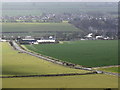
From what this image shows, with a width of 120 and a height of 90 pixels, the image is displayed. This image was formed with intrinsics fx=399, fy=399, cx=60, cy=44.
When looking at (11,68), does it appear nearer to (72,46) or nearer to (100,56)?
(100,56)

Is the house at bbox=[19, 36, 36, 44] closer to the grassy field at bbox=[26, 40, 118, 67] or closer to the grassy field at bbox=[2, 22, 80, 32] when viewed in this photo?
the grassy field at bbox=[26, 40, 118, 67]

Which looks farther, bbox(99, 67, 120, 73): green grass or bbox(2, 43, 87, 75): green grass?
bbox(99, 67, 120, 73): green grass

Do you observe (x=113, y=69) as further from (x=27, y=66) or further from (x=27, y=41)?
(x=27, y=41)

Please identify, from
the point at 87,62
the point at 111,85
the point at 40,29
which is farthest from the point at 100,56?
the point at 40,29

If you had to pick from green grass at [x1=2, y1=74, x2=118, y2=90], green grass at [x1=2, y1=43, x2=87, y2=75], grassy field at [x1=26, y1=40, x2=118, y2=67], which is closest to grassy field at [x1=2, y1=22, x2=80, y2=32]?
grassy field at [x1=26, y1=40, x2=118, y2=67]

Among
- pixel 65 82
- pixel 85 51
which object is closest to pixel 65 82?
pixel 65 82

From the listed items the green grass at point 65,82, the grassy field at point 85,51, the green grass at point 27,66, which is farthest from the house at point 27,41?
the green grass at point 65,82
